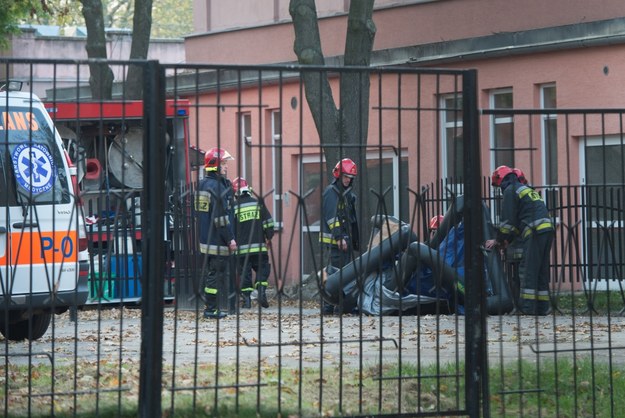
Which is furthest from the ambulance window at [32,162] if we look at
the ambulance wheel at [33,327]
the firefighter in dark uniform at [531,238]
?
the firefighter in dark uniform at [531,238]

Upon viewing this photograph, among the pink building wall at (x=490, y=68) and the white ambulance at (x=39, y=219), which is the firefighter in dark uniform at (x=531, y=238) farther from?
the pink building wall at (x=490, y=68)

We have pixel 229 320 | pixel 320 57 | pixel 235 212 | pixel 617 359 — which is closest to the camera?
pixel 235 212

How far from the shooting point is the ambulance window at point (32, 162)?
23.9 ft

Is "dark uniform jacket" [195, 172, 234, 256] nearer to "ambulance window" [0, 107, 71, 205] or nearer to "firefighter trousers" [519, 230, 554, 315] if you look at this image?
"ambulance window" [0, 107, 71, 205]

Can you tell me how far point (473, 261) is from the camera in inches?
294

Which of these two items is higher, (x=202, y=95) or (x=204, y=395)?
(x=202, y=95)

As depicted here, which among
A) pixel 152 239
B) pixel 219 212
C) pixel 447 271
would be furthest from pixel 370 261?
pixel 447 271

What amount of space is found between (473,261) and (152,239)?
200 cm

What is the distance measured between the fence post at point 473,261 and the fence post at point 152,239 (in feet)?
6.21

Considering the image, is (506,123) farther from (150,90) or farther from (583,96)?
(150,90)

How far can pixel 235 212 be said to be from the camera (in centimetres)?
803

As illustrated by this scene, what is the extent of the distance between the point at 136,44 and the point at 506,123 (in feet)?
27.1

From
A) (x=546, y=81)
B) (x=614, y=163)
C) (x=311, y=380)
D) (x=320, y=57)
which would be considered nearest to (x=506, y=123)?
(x=546, y=81)

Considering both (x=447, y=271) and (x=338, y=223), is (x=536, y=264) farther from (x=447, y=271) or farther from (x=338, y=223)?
(x=447, y=271)
